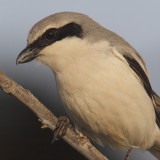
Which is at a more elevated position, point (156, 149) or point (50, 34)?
point (50, 34)

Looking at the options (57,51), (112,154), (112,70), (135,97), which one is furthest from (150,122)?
(112,154)

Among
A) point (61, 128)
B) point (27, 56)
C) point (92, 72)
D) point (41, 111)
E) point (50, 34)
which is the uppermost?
point (50, 34)

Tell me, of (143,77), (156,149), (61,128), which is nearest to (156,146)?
(156,149)

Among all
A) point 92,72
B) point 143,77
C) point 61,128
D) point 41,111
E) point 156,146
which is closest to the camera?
point 41,111

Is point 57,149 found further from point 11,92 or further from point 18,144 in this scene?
point 11,92

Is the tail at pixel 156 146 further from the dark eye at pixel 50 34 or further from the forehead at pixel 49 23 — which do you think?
the dark eye at pixel 50 34

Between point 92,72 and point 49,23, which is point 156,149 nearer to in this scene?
point 92,72

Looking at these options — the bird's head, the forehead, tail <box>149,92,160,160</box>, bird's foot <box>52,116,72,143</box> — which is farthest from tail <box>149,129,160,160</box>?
the forehead

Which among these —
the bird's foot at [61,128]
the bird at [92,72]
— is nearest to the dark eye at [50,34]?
the bird at [92,72]
